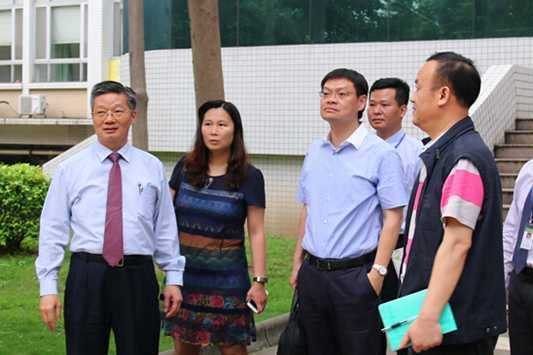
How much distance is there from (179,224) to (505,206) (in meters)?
5.47

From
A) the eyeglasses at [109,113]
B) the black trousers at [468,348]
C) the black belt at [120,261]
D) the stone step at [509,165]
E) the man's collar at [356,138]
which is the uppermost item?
the eyeglasses at [109,113]

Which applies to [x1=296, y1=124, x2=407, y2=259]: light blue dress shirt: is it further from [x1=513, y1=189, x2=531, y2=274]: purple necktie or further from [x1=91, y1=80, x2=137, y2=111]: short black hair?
[x1=91, y1=80, x2=137, y2=111]: short black hair

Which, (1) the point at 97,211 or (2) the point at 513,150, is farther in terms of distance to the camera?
(2) the point at 513,150

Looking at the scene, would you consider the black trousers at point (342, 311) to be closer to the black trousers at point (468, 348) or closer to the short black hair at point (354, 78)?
the black trousers at point (468, 348)

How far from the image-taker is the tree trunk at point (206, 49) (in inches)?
223

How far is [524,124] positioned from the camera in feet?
31.8

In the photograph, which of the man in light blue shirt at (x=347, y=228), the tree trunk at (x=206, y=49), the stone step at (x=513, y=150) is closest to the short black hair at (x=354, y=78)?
the man in light blue shirt at (x=347, y=228)

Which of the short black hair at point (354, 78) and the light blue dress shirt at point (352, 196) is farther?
the short black hair at point (354, 78)

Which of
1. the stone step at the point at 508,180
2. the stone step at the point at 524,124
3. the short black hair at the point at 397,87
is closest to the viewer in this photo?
the short black hair at the point at 397,87

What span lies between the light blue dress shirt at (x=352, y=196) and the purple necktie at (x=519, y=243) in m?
0.64

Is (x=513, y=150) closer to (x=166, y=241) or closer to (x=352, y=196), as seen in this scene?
(x=352, y=196)

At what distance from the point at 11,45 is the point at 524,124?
53.3ft

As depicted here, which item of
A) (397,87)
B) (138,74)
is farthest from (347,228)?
(138,74)

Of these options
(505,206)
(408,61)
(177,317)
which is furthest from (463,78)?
(408,61)
